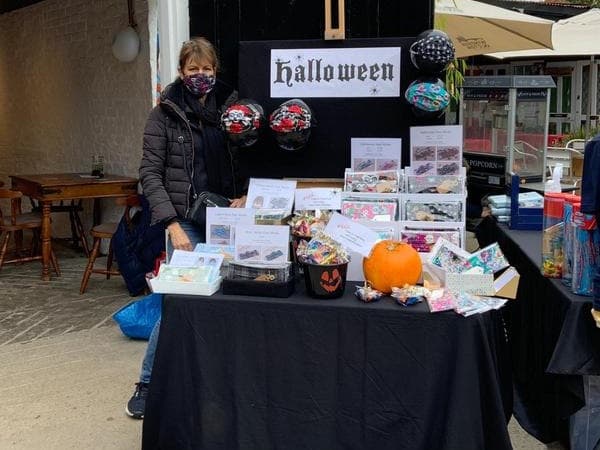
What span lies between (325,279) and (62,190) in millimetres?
4224

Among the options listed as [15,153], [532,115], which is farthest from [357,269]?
[15,153]

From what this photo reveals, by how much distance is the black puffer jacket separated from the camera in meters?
3.32

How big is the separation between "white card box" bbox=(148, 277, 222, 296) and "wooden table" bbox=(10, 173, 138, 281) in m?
3.80

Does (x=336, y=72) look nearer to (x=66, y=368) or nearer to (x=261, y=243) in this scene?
(x=261, y=243)

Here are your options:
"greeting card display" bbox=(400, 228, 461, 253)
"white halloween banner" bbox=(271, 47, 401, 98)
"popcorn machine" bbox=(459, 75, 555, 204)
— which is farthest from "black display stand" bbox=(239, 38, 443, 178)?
"popcorn machine" bbox=(459, 75, 555, 204)

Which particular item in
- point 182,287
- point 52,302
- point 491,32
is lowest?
point 52,302

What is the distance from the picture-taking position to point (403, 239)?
2.77 meters

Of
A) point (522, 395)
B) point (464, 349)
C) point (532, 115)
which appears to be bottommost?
point (522, 395)

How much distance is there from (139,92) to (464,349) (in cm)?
500

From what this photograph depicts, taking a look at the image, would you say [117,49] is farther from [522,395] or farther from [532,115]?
[522,395]

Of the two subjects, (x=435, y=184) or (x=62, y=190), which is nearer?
(x=435, y=184)

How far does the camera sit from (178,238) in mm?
3225

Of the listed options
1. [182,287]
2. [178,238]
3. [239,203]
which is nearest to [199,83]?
[239,203]

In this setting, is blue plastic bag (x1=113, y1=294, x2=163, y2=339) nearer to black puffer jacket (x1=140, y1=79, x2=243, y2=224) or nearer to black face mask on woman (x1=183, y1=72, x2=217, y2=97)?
black puffer jacket (x1=140, y1=79, x2=243, y2=224)
